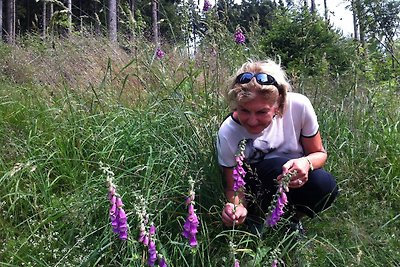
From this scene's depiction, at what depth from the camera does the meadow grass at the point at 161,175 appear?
1.90 meters

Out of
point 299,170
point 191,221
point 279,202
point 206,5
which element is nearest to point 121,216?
point 191,221

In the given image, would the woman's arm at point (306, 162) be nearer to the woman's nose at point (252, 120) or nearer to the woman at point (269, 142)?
the woman at point (269, 142)

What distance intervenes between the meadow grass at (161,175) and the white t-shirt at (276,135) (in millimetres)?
176

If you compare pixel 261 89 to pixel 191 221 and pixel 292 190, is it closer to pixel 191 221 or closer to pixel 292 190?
pixel 292 190

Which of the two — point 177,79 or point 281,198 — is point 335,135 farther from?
point 281,198

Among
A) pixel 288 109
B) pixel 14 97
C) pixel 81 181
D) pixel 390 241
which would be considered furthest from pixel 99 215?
pixel 14 97

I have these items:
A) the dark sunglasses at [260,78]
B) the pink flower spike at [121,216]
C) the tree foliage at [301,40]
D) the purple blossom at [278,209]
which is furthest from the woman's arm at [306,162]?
the tree foliage at [301,40]

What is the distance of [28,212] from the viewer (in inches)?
90.7

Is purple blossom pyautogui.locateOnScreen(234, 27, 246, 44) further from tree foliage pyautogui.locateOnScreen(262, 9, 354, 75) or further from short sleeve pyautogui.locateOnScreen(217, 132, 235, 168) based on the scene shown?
tree foliage pyautogui.locateOnScreen(262, 9, 354, 75)

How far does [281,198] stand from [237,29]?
2.04 metres

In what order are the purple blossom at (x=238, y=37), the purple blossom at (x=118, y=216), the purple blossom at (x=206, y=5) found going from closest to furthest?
1. the purple blossom at (x=118, y=216)
2. the purple blossom at (x=206, y=5)
3. the purple blossom at (x=238, y=37)

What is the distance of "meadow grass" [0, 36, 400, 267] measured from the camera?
1897 millimetres

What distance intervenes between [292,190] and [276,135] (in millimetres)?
242

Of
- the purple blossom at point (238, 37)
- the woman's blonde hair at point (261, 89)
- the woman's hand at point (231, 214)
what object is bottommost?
the woman's hand at point (231, 214)
